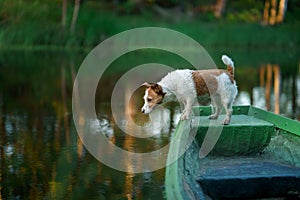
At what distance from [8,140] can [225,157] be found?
4701mm

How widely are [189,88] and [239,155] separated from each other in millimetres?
1423

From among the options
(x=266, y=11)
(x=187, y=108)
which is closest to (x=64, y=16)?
(x=266, y=11)

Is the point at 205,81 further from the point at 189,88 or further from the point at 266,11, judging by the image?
the point at 266,11

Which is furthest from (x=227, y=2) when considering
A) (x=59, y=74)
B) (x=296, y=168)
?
(x=296, y=168)

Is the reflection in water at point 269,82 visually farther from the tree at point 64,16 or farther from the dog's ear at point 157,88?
the tree at point 64,16

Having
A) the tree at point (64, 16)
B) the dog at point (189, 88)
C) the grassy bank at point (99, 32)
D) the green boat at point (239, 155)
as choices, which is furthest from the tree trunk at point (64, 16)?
the dog at point (189, 88)

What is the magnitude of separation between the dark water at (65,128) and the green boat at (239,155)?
99 cm

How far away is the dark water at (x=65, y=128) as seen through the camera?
8.49 metres

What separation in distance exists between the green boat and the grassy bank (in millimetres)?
25287

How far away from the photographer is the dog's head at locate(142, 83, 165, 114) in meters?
6.96

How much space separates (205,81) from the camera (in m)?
7.39

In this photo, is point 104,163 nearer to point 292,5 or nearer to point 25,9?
point 25,9

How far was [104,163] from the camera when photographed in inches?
389

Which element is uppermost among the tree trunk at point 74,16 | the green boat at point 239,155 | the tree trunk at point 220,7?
the tree trunk at point 220,7
